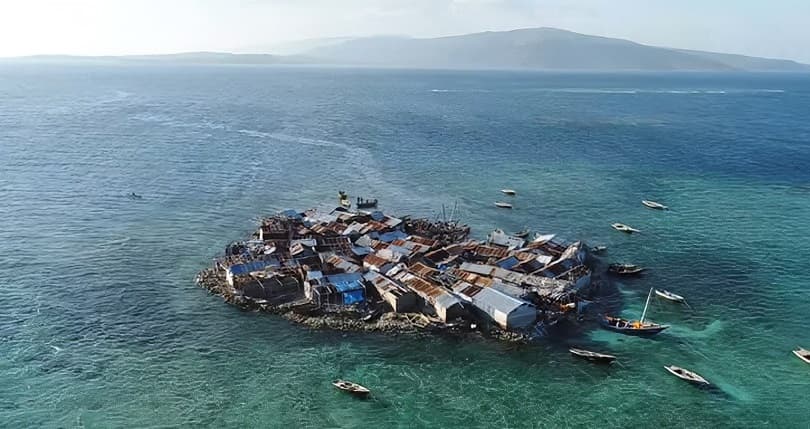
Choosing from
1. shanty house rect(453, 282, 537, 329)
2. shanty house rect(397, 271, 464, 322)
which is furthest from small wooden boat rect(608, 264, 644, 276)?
shanty house rect(397, 271, 464, 322)

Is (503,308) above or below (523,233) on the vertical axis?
above

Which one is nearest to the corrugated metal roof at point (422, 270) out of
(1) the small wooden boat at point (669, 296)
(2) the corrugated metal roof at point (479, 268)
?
(2) the corrugated metal roof at point (479, 268)

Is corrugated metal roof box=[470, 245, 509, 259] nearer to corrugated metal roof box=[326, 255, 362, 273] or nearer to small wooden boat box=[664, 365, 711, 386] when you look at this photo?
corrugated metal roof box=[326, 255, 362, 273]

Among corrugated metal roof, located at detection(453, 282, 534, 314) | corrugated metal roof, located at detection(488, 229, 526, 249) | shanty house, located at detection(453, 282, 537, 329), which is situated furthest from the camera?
corrugated metal roof, located at detection(488, 229, 526, 249)

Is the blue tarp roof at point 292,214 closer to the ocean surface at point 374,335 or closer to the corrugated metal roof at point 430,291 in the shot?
the ocean surface at point 374,335

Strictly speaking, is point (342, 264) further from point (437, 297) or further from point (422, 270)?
point (437, 297)

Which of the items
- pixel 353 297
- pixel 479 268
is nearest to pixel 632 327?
pixel 479 268

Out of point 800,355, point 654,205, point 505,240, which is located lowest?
point 800,355
